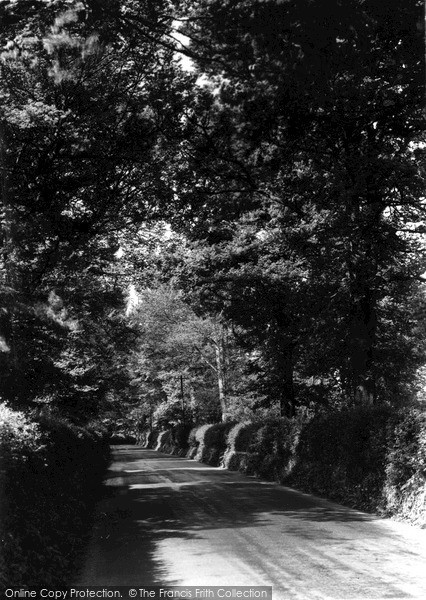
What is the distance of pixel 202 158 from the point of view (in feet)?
42.1

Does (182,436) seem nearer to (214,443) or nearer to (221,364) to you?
(221,364)

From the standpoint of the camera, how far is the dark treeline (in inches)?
346

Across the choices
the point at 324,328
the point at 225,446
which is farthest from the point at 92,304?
the point at 225,446

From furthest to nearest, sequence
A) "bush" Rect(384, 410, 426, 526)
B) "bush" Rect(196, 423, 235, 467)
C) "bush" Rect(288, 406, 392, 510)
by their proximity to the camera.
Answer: "bush" Rect(196, 423, 235, 467), "bush" Rect(288, 406, 392, 510), "bush" Rect(384, 410, 426, 526)

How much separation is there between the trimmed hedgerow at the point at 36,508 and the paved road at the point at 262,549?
516 millimetres

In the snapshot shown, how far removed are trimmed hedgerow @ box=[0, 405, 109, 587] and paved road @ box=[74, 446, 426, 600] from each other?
516mm

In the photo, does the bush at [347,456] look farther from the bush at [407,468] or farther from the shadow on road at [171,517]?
the shadow on road at [171,517]

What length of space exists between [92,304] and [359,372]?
8520 millimetres

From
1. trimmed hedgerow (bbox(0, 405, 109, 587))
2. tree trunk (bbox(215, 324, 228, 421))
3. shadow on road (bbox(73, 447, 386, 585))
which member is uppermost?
tree trunk (bbox(215, 324, 228, 421))

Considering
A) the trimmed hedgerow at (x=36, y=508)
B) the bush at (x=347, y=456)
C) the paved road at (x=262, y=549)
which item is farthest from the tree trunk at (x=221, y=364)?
the trimmed hedgerow at (x=36, y=508)

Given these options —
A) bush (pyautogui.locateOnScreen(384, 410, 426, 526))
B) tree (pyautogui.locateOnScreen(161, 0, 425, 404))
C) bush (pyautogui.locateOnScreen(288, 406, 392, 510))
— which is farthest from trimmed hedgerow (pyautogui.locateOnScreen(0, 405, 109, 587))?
bush (pyautogui.locateOnScreen(288, 406, 392, 510))

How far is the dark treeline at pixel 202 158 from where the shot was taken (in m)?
8.78

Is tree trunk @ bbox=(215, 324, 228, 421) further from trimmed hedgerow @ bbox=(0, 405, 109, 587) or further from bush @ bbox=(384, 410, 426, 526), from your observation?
trimmed hedgerow @ bbox=(0, 405, 109, 587)

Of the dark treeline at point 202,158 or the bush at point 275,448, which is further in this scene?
the bush at point 275,448
